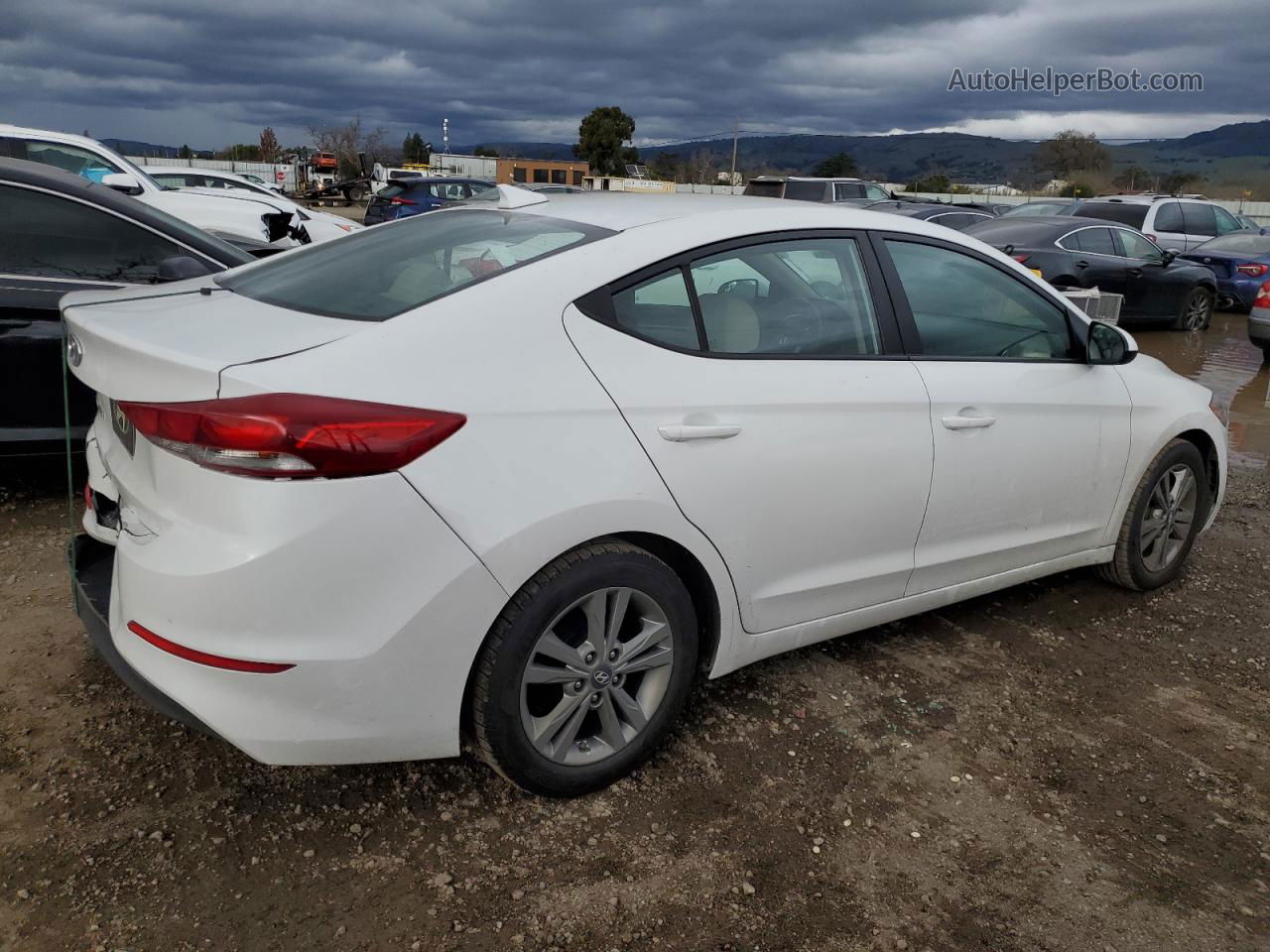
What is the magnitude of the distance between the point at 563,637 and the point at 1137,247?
13.2 metres

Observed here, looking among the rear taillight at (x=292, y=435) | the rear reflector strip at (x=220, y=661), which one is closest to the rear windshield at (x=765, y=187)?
the rear taillight at (x=292, y=435)

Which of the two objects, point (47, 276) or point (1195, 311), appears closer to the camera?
point (47, 276)

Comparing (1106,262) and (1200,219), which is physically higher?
(1200,219)

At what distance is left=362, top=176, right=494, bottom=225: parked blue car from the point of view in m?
22.3

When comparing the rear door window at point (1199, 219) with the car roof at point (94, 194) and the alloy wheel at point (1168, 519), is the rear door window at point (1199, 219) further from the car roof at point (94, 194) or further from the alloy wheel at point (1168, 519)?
the car roof at point (94, 194)

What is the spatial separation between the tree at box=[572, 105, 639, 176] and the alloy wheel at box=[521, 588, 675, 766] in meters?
74.4

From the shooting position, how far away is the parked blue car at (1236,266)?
14875 millimetres

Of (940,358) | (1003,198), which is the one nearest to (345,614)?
(940,358)

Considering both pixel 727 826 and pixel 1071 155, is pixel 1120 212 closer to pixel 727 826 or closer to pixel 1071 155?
pixel 727 826

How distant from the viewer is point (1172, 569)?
4.43m

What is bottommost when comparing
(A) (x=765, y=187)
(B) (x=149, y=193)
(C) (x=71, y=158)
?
(B) (x=149, y=193)

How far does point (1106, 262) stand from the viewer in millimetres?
12781

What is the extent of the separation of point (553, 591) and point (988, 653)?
6.84 feet

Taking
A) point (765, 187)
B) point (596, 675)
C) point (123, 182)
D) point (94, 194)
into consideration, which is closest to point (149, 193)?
point (123, 182)
